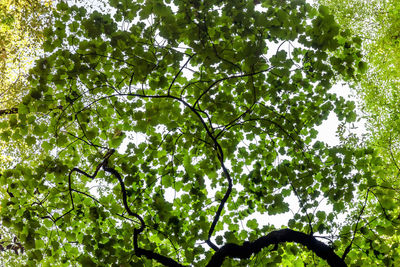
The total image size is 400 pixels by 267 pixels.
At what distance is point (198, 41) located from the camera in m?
4.38

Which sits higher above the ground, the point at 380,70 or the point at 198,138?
the point at 380,70

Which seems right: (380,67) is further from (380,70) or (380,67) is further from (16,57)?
(16,57)

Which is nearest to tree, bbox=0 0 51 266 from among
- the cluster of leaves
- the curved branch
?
the curved branch

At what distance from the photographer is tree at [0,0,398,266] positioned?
13.3 feet


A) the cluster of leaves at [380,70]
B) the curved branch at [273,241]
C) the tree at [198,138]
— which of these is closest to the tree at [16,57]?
the tree at [198,138]

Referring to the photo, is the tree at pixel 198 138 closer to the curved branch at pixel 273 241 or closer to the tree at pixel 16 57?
the curved branch at pixel 273 241

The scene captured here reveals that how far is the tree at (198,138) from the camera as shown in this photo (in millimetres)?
4051

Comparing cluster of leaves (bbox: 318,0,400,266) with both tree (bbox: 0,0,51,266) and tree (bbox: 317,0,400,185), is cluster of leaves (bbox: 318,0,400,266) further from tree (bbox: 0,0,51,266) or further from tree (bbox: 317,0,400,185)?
tree (bbox: 0,0,51,266)

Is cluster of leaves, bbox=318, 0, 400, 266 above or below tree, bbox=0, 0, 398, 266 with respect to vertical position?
above

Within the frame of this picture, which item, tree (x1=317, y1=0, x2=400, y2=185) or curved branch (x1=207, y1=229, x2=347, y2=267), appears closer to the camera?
curved branch (x1=207, y1=229, x2=347, y2=267)

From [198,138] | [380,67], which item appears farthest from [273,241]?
[380,67]

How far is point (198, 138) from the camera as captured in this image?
4.66m

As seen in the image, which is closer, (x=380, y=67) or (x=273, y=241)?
(x=273, y=241)

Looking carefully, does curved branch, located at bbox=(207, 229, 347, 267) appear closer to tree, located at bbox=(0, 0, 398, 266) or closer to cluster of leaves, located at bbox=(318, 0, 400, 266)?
tree, located at bbox=(0, 0, 398, 266)
